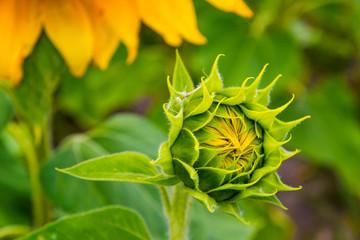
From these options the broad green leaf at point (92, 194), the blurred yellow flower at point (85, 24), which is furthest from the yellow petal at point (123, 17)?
the broad green leaf at point (92, 194)

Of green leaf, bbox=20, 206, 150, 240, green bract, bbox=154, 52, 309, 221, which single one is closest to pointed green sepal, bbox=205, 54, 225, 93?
green bract, bbox=154, 52, 309, 221

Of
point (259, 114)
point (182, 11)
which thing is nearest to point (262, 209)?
point (182, 11)

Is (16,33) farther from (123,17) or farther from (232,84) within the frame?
(232,84)

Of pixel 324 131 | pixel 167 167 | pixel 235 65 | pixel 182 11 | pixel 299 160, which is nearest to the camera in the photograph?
pixel 167 167

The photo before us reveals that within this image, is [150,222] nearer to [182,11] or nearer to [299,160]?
[182,11]

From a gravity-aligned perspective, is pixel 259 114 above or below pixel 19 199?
above

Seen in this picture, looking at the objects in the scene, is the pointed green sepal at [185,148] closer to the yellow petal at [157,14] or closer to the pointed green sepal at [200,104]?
the pointed green sepal at [200,104]
